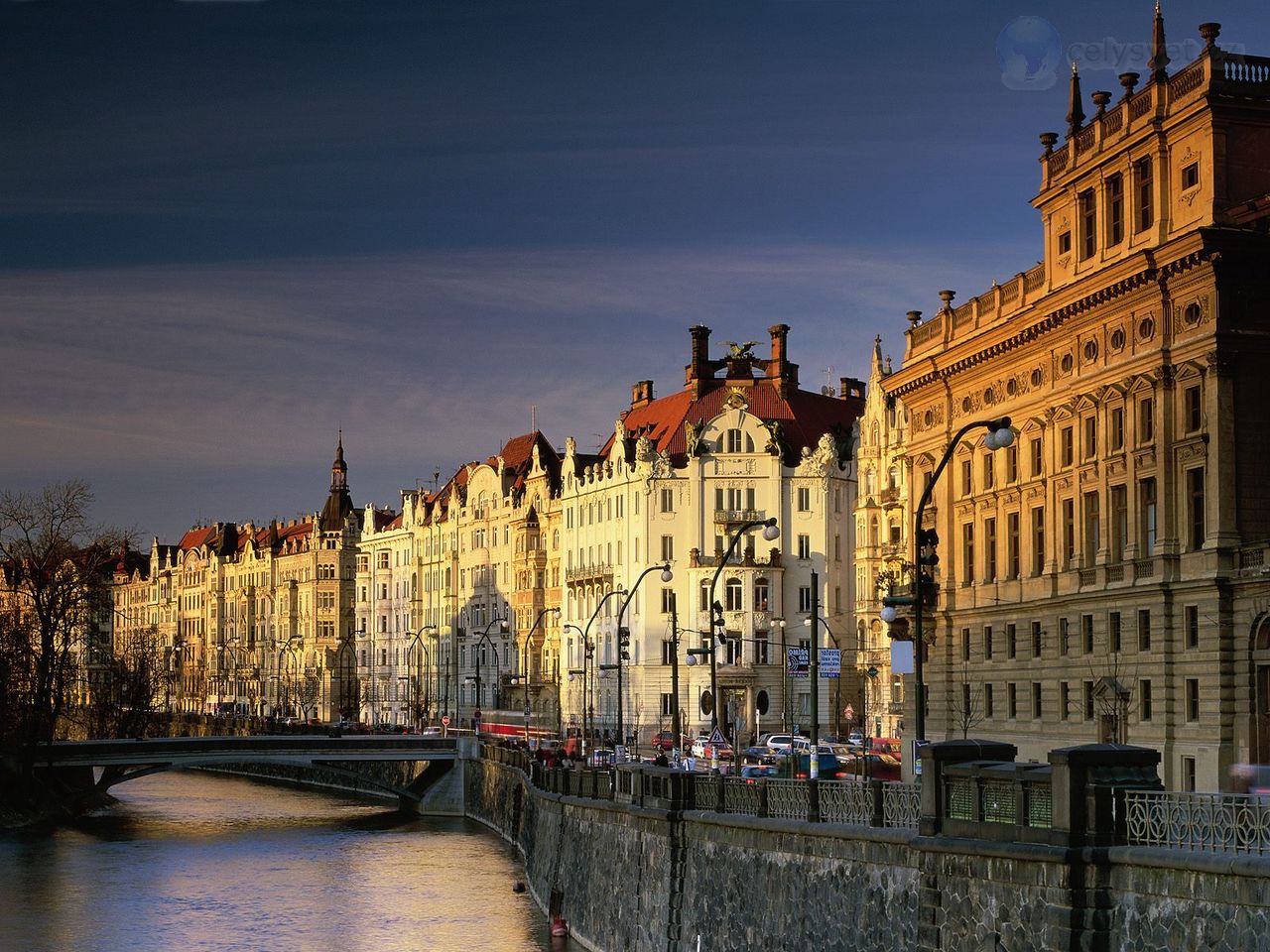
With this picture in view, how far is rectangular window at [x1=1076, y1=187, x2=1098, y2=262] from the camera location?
205ft

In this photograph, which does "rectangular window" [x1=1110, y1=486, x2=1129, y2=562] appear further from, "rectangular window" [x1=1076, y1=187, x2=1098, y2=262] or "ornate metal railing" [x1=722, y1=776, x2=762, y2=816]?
"ornate metal railing" [x1=722, y1=776, x2=762, y2=816]

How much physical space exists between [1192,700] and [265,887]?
33805mm

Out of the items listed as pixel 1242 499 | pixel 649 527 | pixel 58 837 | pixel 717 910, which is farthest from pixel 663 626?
pixel 717 910

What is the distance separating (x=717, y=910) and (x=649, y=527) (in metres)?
86.7

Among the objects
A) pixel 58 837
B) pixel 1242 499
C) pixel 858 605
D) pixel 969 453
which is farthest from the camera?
pixel 858 605

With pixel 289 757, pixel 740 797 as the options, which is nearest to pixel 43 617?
pixel 289 757

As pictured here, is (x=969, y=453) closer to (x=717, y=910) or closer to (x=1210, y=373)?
(x=1210, y=373)

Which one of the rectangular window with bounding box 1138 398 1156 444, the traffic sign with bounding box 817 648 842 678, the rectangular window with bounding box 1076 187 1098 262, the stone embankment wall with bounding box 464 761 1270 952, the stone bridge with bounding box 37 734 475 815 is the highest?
the rectangular window with bounding box 1076 187 1098 262

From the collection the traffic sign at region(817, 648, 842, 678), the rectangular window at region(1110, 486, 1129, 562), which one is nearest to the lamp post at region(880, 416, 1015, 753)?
the traffic sign at region(817, 648, 842, 678)

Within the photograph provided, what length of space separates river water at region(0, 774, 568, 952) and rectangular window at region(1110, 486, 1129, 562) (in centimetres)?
2042

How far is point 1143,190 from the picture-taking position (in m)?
58.6

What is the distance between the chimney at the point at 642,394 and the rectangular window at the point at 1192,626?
89.6 m

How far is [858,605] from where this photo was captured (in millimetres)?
114750

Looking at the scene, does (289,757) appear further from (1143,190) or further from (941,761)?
(941,761)
